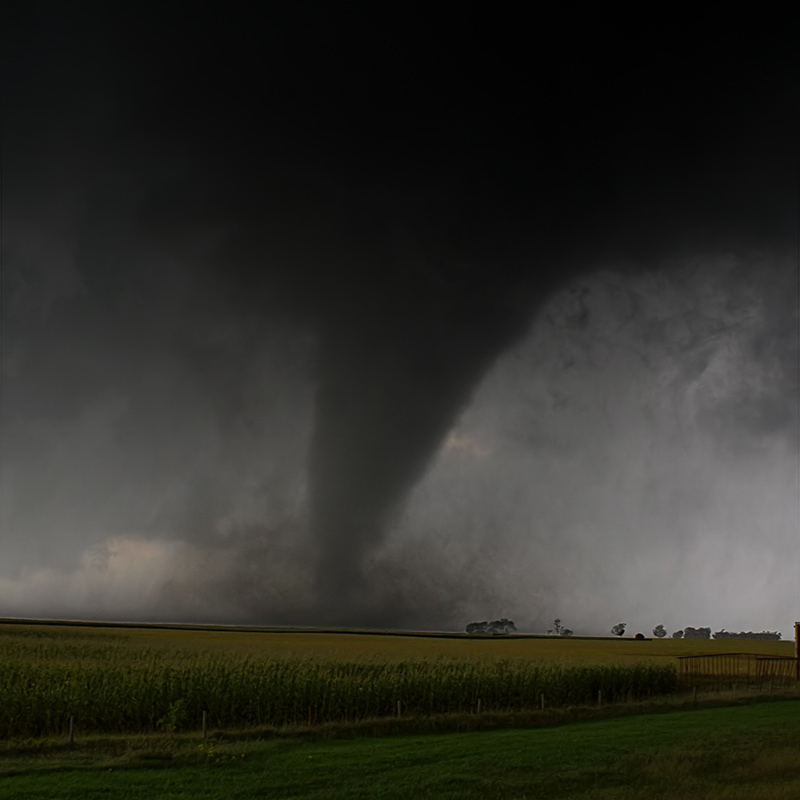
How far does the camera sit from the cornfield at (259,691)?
27.9 m

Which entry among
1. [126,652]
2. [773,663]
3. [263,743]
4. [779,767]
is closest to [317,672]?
[263,743]

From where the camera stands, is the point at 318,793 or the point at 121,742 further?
the point at 121,742

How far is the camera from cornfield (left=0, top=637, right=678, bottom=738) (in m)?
27.9

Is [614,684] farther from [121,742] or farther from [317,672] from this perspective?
[121,742]

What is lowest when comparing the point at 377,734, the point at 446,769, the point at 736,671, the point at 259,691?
the point at 736,671

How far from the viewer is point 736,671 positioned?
2275 inches

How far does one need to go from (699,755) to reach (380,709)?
14.4 m

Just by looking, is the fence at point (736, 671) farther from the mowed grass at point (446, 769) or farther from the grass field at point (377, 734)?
the mowed grass at point (446, 769)

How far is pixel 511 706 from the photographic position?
3750 cm

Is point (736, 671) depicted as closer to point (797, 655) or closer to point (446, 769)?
point (797, 655)

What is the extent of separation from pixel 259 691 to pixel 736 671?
138ft

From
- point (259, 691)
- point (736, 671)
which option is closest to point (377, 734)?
point (259, 691)

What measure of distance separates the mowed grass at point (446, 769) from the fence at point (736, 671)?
24.9 metres

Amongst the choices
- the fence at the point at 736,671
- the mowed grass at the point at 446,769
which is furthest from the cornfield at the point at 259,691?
the fence at the point at 736,671
